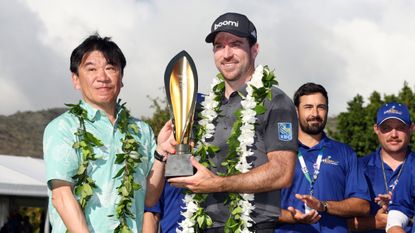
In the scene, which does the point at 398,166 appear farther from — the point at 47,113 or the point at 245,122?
the point at 47,113

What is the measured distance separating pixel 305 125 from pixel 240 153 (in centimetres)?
258

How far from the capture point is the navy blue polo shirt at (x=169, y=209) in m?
6.04

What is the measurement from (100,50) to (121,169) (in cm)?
72

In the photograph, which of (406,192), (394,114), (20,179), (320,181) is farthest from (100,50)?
(20,179)

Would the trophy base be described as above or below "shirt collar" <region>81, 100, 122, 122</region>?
below

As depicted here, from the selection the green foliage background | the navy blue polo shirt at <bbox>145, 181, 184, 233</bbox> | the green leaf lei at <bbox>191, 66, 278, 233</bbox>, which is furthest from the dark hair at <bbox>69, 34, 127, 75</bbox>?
the green foliage background

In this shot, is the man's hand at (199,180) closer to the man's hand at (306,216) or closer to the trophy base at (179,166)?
the trophy base at (179,166)

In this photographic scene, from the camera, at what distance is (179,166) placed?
416 centimetres

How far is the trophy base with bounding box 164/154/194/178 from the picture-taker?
414 cm

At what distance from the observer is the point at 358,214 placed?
6.74 m

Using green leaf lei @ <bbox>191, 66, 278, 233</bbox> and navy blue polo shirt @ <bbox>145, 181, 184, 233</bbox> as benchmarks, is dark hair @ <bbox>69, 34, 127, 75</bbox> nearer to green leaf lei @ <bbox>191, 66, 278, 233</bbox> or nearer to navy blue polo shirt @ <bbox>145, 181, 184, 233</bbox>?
green leaf lei @ <bbox>191, 66, 278, 233</bbox>

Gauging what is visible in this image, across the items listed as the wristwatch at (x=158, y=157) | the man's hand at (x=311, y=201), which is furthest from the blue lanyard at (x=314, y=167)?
the wristwatch at (x=158, y=157)

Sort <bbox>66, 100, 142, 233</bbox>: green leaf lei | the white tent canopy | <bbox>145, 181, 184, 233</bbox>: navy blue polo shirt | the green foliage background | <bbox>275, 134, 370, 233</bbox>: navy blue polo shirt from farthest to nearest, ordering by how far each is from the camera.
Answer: the green foliage background
the white tent canopy
<bbox>275, 134, 370, 233</bbox>: navy blue polo shirt
<bbox>145, 181, 184, 233</bbox>: navy blue polo shirt
<bbox>66, 100, 142, 233</bbox>: green leaf lei

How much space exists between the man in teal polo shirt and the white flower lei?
27 centimetres
